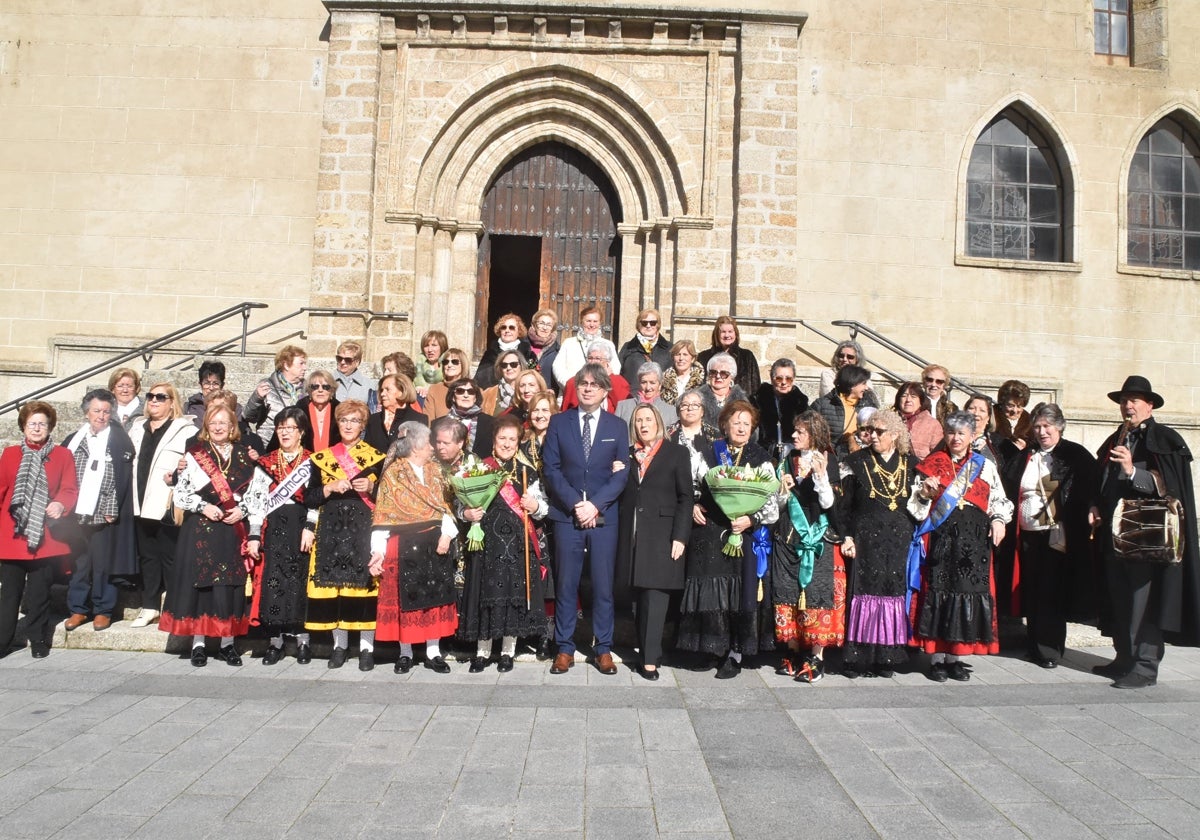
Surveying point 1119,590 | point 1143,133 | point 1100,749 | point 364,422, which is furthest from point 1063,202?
point 364,422

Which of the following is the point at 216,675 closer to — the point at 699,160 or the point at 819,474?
the point at 819,474

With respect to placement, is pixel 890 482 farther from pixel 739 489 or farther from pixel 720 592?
pixel 720 592

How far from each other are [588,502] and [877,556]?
6.61 ft

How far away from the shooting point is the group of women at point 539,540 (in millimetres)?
6145

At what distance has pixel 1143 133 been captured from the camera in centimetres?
1201

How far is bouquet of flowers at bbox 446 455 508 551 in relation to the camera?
6.09m

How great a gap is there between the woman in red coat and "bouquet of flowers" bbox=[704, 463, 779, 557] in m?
4.68

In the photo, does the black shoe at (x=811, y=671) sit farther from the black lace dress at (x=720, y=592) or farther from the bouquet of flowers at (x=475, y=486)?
the bouquet of flowers at (x=475, y=486)

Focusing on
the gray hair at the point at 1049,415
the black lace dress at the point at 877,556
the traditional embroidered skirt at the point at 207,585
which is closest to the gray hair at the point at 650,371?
the black lace dress at the point at 877,556

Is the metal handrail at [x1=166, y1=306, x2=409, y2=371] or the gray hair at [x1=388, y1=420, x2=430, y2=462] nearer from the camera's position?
the gray hair at [x1=388, y1=420, x2=430, y2=462]

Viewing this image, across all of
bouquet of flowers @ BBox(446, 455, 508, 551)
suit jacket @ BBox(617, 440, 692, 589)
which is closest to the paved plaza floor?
suit jacket @ BBox(617, 440, 692, 589)

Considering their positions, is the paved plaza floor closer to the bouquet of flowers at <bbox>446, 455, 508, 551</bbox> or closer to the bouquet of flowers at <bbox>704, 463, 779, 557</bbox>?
the bouquet of flowers at <bbox>446, 455, 508, 551</bbox>

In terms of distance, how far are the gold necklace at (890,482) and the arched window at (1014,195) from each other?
682 cm

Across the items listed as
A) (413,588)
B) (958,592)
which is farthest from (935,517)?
(413,588)
